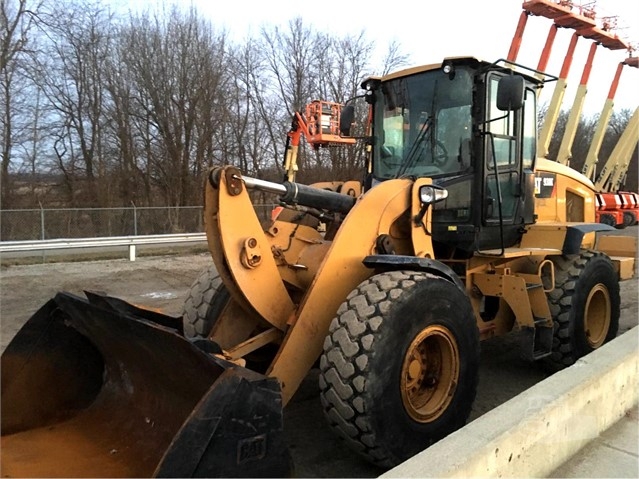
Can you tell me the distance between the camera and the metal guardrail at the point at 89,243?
39.3 feet

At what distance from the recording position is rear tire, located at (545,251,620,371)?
4.95 m

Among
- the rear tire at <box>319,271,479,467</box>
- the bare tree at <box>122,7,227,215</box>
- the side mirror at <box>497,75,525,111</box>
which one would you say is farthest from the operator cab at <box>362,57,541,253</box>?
the bare tree at <box>122,7,227,215</box>

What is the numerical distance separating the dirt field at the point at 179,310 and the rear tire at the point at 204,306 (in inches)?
37.2

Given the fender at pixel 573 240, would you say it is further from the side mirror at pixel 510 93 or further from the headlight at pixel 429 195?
the headlight at pixel 429 195

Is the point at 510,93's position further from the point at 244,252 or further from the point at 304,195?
the point at 244,252

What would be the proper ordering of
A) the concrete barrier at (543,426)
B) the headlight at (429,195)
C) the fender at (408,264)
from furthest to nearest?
the headlight at (429,195) → the fender at (408,264) → the concrete barrier at (543,426)

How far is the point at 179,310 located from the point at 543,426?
6.06 meters

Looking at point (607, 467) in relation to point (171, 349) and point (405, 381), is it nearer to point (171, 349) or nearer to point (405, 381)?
point (405, 381)

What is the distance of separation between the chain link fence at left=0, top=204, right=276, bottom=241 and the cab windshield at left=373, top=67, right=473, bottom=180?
1290 centimetres

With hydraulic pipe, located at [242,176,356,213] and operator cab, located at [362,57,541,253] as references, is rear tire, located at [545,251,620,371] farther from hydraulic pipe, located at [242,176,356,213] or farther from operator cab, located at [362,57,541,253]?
hydraulic pipe, located at [242,176,356,213]

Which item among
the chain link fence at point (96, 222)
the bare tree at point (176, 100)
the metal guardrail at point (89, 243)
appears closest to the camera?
the metal guardrail at point (89, 243)

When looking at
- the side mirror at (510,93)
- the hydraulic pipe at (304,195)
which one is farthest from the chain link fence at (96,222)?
the side mirror at (510,93)

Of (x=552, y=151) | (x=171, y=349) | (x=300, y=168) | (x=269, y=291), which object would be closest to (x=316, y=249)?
(x=269, y=291)

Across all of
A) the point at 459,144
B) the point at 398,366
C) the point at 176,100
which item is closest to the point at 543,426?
the point at 398,366
